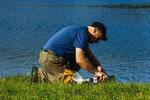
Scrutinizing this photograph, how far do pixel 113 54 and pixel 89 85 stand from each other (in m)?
12.7

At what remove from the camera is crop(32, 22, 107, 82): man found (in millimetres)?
6570

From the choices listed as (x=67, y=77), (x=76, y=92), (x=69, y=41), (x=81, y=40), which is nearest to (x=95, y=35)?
(x=81, y=40)

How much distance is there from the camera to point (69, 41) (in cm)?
668

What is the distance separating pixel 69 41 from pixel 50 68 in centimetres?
83

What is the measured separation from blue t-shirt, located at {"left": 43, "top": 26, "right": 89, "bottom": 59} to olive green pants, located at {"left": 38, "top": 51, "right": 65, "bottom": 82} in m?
0.16

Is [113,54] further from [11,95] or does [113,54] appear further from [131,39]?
[11,95]

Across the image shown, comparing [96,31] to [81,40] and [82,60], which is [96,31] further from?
[82,60]

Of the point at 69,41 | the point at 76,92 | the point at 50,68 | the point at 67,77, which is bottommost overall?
the point at 76,92

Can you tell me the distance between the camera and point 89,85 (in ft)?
21.0

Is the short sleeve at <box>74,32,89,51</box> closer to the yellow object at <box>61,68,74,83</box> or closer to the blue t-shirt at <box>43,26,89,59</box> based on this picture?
the blue t-shirt at <box>43,26,89,59</box>

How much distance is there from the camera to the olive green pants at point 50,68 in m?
6.82

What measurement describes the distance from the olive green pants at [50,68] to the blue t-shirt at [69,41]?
0.51ft

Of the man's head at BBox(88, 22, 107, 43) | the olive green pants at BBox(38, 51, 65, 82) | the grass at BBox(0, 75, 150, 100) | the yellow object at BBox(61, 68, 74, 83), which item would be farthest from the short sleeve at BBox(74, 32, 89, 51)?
the grass at BBox(0, 75, 150, 100)

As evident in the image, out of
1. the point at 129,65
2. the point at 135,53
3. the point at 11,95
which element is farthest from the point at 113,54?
the point at 11,95
